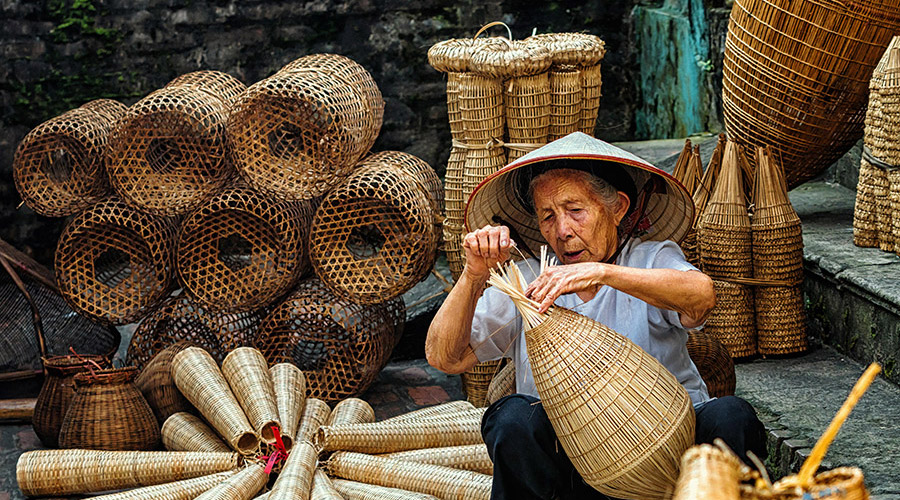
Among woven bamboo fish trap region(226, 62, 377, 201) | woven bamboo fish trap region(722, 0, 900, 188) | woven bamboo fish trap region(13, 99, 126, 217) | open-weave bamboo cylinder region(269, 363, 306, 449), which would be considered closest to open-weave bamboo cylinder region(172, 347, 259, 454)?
open-weave bamboo cylinder region(269, 363, 306, 449)

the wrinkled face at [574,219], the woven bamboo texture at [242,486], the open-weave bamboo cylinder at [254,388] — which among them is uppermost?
the wrinkled face at [574,219]

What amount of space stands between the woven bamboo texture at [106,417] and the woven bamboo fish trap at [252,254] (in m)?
0.65

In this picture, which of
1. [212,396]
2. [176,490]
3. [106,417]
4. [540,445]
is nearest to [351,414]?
[212,396]

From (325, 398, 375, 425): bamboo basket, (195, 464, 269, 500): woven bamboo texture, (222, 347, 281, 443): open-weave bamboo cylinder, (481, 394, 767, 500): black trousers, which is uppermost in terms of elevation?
(481, 394, 767, 500): black trousers

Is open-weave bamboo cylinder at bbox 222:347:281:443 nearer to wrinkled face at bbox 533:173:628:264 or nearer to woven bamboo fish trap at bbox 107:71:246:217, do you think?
woven bamboo fish trap at bbox 107:71:246:217

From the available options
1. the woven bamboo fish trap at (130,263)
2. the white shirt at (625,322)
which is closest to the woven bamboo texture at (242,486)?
the white shirt at (625,322)

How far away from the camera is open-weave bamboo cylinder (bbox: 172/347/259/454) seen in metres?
3.59

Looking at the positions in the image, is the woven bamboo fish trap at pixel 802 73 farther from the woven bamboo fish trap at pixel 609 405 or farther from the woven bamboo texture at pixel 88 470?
the woven bamboo texture at pixel 88 470

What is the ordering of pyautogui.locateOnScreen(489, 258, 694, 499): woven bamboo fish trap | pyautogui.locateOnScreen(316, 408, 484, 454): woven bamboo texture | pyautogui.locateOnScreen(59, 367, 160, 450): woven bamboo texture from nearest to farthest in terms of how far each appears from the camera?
pyautogui.locateOnScreen(489, 258, 694, 499): woven bamboo fish trap < pyautogui.locateOnScreen(316, 408, 484, 454): woven bamboo texture < pyautogui.locateOnScreen(59, 367, 160, 450): woven bamboo texture

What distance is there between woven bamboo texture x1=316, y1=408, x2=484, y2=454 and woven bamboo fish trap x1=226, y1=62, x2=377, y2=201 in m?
1.23

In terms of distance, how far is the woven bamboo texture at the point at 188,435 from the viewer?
374 centimetres

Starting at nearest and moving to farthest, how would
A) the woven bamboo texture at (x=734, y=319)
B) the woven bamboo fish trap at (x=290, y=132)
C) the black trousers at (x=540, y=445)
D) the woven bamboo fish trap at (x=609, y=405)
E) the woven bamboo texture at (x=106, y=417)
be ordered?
the woven bamboo fish trap at (x=609, y=405), the black trousers at (x=540, y=445), the woven bamboo texture at (x=106, y=417), the woven bamboo texture at (x=734, y=319), the woven bamboo fish trap at (x=290, y=132)

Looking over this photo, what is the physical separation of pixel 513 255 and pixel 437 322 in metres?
0.38

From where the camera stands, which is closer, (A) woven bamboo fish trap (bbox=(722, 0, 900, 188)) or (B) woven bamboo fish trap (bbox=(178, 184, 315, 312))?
(A) woven bamboo fish trap (bbox=(722, 0, 900, 188))
